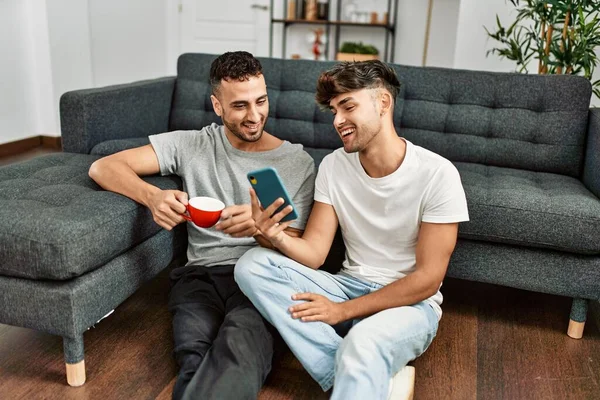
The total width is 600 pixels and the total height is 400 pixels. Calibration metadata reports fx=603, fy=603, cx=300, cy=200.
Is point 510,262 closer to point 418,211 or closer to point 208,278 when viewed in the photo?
point 418,211

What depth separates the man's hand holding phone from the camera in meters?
1.48

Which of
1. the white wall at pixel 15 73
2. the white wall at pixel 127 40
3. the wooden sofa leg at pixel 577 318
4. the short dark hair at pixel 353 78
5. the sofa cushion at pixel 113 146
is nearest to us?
the short dark hair at pixel 353 78

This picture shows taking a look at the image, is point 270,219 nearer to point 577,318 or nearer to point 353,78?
point 353,78

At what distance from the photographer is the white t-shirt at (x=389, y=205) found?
1579mm

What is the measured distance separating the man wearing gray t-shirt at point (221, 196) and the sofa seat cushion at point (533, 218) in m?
0.57

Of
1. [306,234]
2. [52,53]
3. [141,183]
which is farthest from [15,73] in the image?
[306,234]

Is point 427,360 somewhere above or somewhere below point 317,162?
below

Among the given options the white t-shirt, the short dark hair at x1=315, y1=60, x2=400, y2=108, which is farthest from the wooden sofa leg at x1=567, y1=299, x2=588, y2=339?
the short dark hair at x1=315, y1=60, x2=400, y2=108

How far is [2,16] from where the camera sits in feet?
13.4

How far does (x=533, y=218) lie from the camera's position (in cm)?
191

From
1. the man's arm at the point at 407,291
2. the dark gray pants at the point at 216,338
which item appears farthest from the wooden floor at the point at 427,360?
the man's arm at the point at 407,291

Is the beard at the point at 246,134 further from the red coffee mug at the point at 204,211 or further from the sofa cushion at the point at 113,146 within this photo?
the sofa cushion at the point at 113,146

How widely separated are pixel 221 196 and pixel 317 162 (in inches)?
23.4

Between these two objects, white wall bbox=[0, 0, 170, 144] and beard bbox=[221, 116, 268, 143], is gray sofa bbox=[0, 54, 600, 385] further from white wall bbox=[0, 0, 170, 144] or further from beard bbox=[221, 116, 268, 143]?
white wall bbox=[0, 0, 170, 144]
